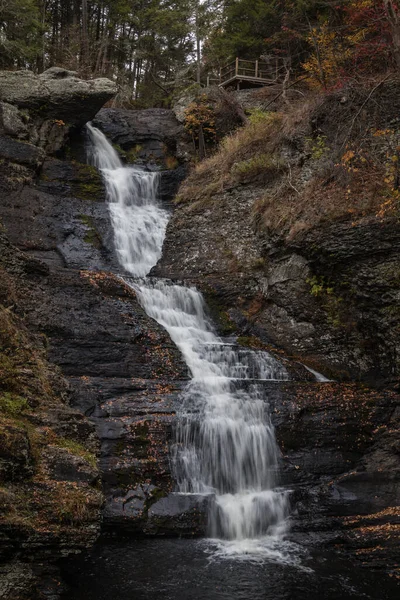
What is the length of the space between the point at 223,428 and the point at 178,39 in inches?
1163

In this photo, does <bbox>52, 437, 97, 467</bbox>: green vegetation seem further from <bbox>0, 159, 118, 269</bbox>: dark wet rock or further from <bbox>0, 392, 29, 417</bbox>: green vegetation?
<bbox>0, 159, 118, 269</bbox>: dark wet rock

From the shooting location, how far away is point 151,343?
11430mm

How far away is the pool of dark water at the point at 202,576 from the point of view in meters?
6.05

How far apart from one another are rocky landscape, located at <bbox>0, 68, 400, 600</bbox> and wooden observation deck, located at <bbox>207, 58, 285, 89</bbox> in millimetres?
8339

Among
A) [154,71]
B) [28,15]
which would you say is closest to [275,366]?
[28,15]

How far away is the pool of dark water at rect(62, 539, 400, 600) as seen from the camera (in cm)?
605

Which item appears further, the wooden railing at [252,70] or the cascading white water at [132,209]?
the wooden railing at [252,70]

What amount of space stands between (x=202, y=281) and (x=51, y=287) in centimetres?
468

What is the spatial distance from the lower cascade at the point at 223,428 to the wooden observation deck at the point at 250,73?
1607 cm

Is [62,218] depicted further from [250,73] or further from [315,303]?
[250,73]

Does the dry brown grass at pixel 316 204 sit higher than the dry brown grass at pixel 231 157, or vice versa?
the dry brown grass at pixel 231 157

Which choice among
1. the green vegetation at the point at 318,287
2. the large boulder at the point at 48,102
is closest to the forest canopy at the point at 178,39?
the large boulder at the point at 48,102

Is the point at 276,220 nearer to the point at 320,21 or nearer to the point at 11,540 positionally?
the point at 11,540

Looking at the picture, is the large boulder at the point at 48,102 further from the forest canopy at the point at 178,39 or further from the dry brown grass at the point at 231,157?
the forest canopy at the point at 178,39
